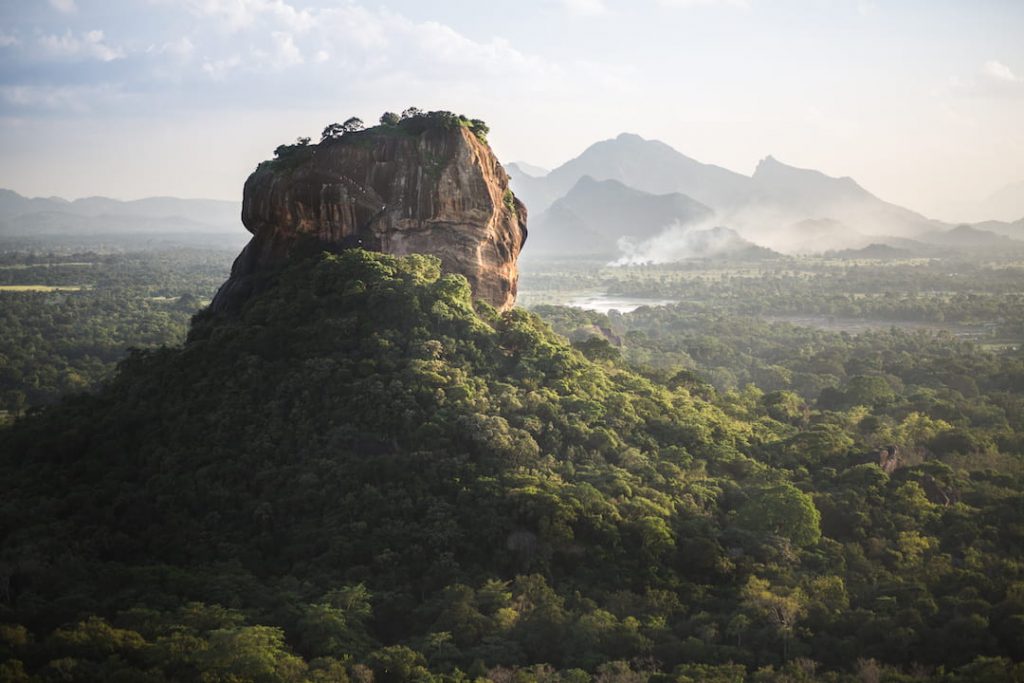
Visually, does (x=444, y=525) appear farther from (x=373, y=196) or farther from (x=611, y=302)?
(x=611, y=302)

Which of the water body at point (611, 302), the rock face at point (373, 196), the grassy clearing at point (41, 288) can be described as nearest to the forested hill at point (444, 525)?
the rock face at point (373, 196)

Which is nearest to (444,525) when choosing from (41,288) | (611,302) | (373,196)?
(373,196)

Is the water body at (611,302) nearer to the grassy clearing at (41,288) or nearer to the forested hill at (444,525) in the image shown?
the grassy clearing at (41,288)

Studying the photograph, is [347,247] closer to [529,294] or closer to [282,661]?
[282,661]

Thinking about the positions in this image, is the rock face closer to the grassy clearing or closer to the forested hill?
the forested hill

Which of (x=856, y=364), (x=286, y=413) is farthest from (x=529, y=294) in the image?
(x=286, y=413)

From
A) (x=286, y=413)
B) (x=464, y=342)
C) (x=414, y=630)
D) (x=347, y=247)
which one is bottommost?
(x=414, y=630)

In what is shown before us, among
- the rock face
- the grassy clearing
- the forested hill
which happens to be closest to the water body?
the rock face
